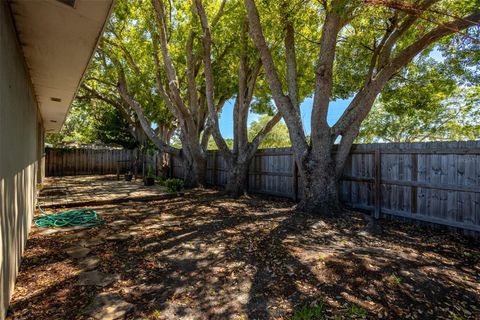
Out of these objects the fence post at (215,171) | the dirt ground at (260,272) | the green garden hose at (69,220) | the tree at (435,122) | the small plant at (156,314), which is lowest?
the small plant at (156,314)

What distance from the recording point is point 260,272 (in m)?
2.86

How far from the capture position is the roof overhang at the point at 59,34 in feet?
6.81

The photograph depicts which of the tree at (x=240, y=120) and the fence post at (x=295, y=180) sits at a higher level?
the tree at (x=240, y=120)

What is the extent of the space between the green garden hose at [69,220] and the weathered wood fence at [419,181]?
5.19 m

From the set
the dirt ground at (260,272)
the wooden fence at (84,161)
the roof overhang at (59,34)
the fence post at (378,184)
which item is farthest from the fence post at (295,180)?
the wooden fence at (84,161)

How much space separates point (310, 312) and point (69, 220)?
14.9 feet

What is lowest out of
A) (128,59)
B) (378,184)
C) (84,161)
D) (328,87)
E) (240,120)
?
(378,184)

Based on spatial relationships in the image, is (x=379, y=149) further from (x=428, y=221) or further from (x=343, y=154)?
(x=428, y=221)

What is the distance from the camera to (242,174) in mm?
7867

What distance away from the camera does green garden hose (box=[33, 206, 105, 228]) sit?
181 inches

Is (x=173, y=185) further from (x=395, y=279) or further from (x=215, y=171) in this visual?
(x=395, y=279)

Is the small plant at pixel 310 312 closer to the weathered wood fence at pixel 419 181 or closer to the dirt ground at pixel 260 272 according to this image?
the dirt ground at pixel 260 272

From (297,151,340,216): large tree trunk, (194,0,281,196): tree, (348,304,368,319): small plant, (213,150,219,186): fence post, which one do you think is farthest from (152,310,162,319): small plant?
(213,150,219,186): fence post

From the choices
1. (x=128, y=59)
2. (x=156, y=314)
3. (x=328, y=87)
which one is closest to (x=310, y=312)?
(x=156, y=314)
